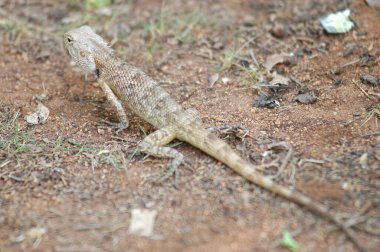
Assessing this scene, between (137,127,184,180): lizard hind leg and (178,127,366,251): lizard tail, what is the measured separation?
184 millimetres

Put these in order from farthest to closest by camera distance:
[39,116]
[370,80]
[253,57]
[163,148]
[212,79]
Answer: [253,57] → [212,79] → [39,116] → [370,80] → [163,148]

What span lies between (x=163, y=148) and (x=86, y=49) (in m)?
2.17

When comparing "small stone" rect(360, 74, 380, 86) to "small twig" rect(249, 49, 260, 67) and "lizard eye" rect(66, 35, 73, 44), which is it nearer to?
"small twig" rect(249, 49, 260, 67)

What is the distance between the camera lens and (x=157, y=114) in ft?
19.7

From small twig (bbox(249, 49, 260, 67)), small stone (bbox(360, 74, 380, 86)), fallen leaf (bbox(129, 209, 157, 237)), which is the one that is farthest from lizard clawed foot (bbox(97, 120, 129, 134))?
small stone (bbox(360, 74, 380, 86))

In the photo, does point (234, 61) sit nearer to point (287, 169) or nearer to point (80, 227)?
point (287, 169)

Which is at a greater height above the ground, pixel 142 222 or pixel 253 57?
pixel 142 222

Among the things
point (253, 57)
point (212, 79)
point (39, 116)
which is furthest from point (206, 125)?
point (39, 116)

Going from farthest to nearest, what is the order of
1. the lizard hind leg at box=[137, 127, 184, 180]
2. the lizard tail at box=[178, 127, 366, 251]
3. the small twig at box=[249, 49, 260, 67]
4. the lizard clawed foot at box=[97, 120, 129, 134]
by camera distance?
the small twig at box=[249, 49, 260, 67]
the lizard clawed foot at box=[97, 120, 129, 134]
the lizard hind leg at box=[137, 127, 184, 180]
the lizard tail at box=[178, 127, 366, 251]

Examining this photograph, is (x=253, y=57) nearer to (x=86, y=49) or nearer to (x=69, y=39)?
(x=86, y=49)

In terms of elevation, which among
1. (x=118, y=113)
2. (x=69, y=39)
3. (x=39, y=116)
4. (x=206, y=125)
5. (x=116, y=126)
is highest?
(x=69, y=39)

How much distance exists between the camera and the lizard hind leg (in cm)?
527

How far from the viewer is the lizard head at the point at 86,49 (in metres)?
6.55

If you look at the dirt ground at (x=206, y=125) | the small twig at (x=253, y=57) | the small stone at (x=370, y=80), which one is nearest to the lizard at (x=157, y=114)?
the dirt ground at (x=206, y=125)
